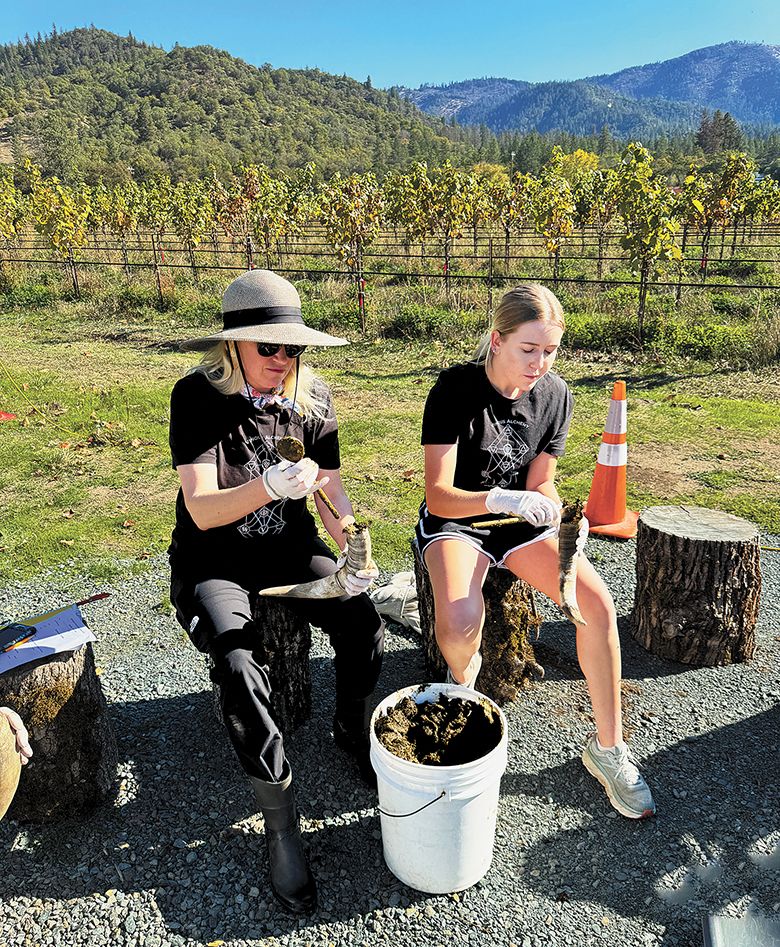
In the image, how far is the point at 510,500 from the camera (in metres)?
2.58

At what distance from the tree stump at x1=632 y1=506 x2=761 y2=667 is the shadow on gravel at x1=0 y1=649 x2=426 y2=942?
63.7 inches

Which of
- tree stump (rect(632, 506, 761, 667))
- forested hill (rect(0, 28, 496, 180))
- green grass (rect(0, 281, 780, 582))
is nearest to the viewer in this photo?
→ tree stump (rect(632, 506, 761, 667))

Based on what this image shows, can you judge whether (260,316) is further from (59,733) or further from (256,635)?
(59,733)

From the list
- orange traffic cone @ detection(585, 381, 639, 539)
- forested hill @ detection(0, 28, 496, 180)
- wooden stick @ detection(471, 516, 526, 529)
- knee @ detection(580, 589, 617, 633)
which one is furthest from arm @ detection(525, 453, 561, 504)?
forested hill @ detection(0, 28, 496, 180)

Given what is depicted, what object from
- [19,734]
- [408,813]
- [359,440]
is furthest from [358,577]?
[359,440]

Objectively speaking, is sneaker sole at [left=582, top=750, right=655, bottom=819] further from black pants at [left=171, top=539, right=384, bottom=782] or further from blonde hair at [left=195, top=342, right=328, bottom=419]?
blonde hair at [left=195, top=342, right=328, bottom=419]

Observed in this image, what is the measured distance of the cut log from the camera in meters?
1.80

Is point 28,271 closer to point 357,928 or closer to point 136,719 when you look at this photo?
point 136,719

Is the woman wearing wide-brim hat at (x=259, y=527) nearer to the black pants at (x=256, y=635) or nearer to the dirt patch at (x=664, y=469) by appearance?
the black pants at (x=256, y=635)

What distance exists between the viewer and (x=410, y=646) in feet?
11.6

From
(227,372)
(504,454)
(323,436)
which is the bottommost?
(504,454)

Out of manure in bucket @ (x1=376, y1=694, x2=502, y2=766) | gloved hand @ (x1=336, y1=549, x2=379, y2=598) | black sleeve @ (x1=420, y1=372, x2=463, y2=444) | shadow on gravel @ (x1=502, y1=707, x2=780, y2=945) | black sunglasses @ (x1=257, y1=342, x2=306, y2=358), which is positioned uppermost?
black sunglasses @ (x1=257, y1=342, x2=306, y2=358)

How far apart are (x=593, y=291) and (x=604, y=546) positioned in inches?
461

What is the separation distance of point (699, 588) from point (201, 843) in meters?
2.34
